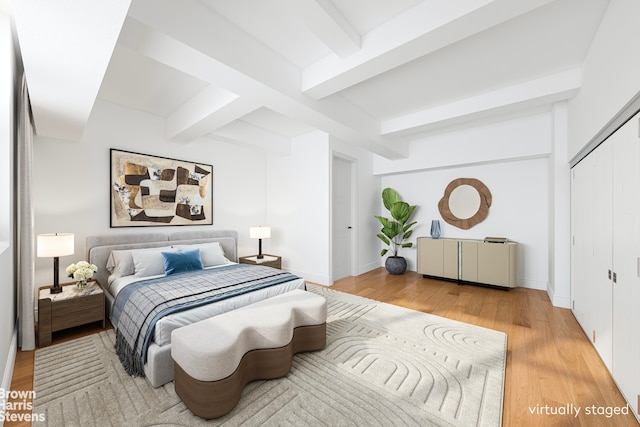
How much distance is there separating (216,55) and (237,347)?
2075 mm

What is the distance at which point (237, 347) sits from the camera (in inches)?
67.0

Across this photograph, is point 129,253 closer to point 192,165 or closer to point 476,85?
point 192,165

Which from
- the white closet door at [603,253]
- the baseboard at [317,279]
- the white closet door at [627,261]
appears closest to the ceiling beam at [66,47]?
the white closet door at [627,261]

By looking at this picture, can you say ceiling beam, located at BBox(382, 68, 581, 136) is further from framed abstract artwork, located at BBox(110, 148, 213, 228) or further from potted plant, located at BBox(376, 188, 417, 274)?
framed abstract artwork, located at BBox(110, 148, 213, 228)

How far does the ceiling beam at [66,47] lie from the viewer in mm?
1263

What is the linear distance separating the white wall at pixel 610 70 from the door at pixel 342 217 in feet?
10.7

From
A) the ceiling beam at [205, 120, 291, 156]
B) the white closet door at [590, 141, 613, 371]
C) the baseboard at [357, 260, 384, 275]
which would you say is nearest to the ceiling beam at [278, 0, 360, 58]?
the white closet door at [590, 141, 613, 371]

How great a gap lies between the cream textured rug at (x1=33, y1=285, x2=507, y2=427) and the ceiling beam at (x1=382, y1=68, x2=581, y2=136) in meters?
2.57

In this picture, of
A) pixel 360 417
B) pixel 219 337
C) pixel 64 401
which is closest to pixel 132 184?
pixel 64 401

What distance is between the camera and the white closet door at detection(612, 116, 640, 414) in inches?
63.1

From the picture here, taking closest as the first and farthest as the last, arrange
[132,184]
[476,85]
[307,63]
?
[307,63], [476,85], [132,184]

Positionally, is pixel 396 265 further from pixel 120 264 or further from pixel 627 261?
pixel 120 264

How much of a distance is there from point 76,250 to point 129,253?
24.3 inches

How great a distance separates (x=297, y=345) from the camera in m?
2.26
